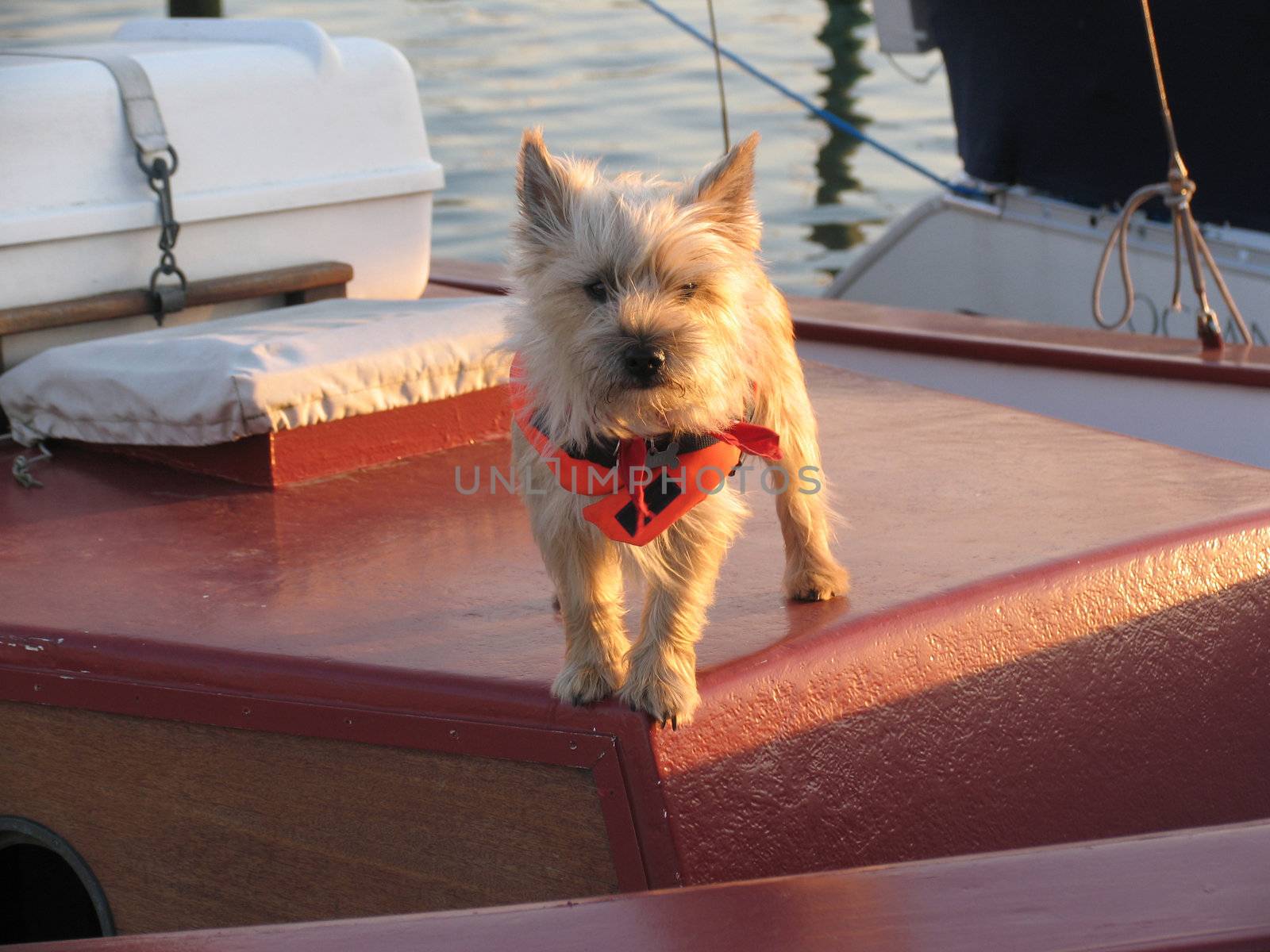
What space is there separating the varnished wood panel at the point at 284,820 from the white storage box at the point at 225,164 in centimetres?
152

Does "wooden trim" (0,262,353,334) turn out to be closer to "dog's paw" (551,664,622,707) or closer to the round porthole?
the round porthole

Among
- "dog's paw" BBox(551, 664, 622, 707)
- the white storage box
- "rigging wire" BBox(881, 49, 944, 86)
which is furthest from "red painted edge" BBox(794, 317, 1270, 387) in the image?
"rigging wire" BBox(881, 49, 944, 86)

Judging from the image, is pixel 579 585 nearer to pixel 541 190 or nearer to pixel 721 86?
pixel 541 190

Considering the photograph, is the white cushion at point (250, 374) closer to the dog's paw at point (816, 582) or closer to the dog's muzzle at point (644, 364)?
the dog's paw at point (816, 582)

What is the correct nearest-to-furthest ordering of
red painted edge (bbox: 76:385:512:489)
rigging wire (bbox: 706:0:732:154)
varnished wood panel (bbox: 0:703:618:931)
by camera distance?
varnished wood panel (bbox: 0:703:618:931)
rigging wire (bbox: 706:0:732:154)
red painted edge (bbox: 76:385:512:489)

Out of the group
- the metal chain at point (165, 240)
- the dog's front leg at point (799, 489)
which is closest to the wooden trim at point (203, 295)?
the metal chain at point (165, 240)

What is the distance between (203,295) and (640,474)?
2.24m

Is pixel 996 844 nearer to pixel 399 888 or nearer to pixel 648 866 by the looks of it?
pixel 648 866

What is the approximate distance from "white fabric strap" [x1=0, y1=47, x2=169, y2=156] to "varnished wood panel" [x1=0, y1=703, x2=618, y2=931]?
1718mm

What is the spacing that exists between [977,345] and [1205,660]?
6.33 ft

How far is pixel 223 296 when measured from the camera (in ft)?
13.4

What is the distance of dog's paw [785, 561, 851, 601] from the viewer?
→ 2.67 meters

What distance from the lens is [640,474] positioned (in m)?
2.16

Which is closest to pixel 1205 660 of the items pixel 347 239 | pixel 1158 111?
pixel 347 239
